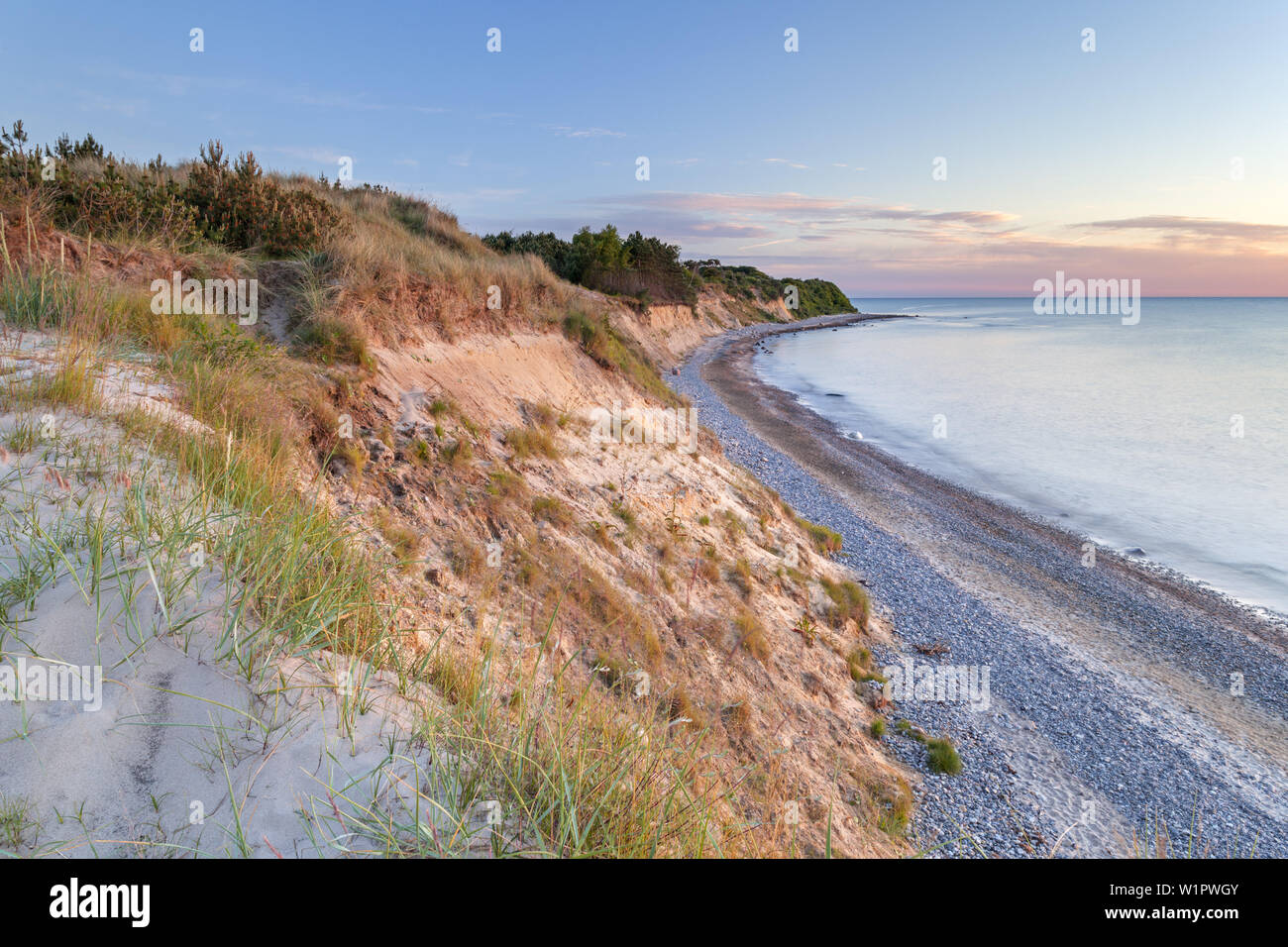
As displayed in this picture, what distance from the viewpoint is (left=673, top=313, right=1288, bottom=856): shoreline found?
302 inches

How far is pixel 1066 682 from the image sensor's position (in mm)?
10672

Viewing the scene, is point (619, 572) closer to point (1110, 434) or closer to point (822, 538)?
point (822, 538)

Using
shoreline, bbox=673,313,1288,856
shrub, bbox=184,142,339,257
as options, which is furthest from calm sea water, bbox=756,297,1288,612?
shrub, bbox=184,142,339,257

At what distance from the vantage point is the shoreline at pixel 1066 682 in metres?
7.67

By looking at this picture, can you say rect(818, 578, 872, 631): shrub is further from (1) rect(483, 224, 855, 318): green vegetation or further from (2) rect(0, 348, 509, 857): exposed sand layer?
(1) rect(483, 224, 855, 318): green vegetation

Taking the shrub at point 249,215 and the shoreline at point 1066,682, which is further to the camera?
the shrub at point 249,215

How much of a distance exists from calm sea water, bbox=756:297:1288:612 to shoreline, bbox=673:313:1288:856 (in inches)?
139

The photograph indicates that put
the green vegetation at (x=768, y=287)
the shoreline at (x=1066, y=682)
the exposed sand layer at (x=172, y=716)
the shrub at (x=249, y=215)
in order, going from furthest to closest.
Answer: the green vegetation at (x=768, y=287), the shrub at (x=249, y=215), the shoreline at (x=1066, y=682), the exposed sand layer at (x=172, y=716)

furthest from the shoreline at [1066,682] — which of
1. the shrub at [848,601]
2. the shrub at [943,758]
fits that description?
the shrub at [848,601]

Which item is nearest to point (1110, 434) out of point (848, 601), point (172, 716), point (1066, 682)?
point (1066, 682)

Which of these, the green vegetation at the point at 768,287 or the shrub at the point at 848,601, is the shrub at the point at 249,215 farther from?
the green vegetation at the point at 768,287

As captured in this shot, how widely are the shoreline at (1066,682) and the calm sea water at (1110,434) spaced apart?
353 cm

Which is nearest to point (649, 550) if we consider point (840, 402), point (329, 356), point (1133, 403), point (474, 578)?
point (474, 578)

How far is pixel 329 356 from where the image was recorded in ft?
28.2
